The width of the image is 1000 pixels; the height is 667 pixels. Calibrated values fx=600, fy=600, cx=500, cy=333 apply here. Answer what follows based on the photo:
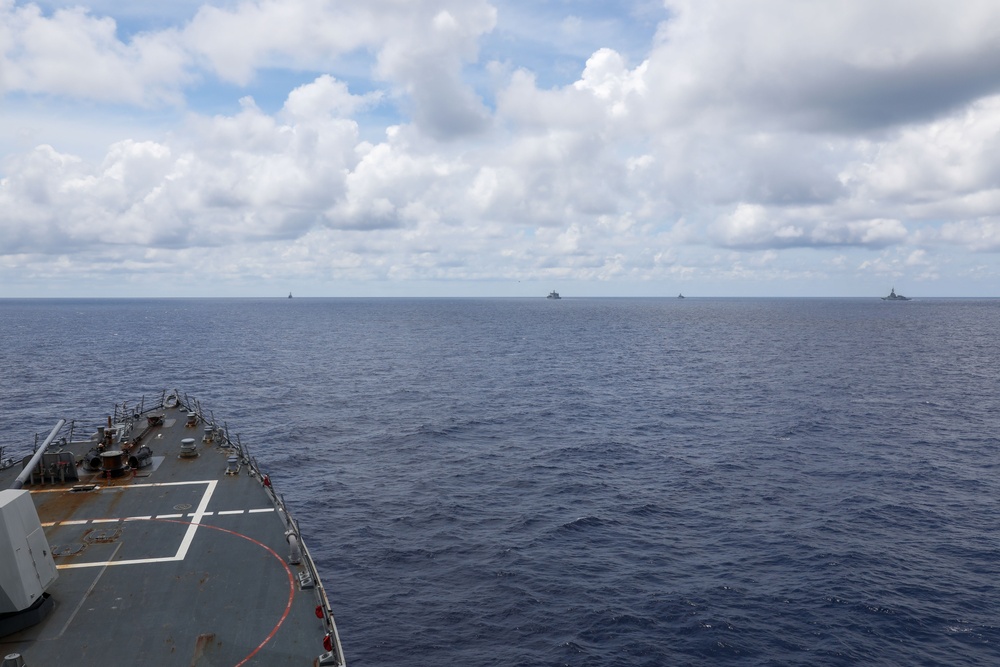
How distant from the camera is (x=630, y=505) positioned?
47.4 meters

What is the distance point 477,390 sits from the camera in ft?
320

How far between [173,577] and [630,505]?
1300 inches

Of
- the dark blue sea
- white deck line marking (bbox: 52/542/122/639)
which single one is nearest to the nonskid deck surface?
white deck line marking (bbox: 52/542/122/639)

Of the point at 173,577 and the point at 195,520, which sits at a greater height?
the point at 195,520

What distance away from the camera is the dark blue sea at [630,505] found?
30828 mm

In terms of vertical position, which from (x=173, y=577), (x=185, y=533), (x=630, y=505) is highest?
(x=185, y=533)

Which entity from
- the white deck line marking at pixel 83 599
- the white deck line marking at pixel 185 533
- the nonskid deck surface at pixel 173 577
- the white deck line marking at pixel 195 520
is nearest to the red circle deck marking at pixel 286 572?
the nonskid deck surface at pixel 173 577

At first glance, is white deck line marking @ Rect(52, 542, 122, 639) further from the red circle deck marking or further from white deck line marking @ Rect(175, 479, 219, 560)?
the red circle deck marking

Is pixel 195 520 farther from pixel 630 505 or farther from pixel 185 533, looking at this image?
pixel 630 505

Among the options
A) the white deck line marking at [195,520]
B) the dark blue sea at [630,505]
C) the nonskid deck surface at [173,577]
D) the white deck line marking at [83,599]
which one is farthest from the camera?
the dark blue sea at [630,505]

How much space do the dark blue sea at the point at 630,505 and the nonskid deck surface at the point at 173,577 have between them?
723 centimetres

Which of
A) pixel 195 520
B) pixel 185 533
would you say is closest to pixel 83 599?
pixel 185 533

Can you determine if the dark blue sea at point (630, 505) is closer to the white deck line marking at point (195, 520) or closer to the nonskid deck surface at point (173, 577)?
the nonskid deck surface at point (173, 577)

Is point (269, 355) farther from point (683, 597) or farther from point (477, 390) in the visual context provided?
point (683, 597)
